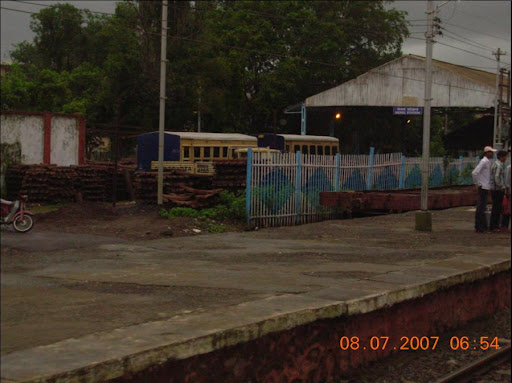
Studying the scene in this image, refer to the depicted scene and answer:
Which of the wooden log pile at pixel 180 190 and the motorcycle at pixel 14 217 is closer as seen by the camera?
the motorcycle at pixel 14 217

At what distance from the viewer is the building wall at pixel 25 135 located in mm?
2938

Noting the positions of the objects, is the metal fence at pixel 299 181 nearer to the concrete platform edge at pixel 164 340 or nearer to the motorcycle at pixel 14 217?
the concrete platform edge at pixel 164 340

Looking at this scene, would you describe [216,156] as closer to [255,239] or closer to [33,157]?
[255,239]

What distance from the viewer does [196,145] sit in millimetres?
21125

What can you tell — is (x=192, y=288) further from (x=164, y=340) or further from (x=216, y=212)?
(x=216, y=212)

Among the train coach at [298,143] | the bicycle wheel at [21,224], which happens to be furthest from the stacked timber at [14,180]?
the train coach at [298,143]

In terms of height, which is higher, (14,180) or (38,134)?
(38,134)

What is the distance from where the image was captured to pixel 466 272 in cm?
743

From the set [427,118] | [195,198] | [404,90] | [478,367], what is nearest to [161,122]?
[195,198]

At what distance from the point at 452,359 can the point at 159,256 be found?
4.04 m

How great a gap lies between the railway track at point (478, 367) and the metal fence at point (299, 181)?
8.58m

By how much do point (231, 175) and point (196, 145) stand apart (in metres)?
5.24

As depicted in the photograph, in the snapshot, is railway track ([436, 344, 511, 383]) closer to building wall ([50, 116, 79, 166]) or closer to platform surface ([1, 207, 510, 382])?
platform surface ([1, 207, 510, 382])

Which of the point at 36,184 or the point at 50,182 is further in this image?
the point at 50,182
